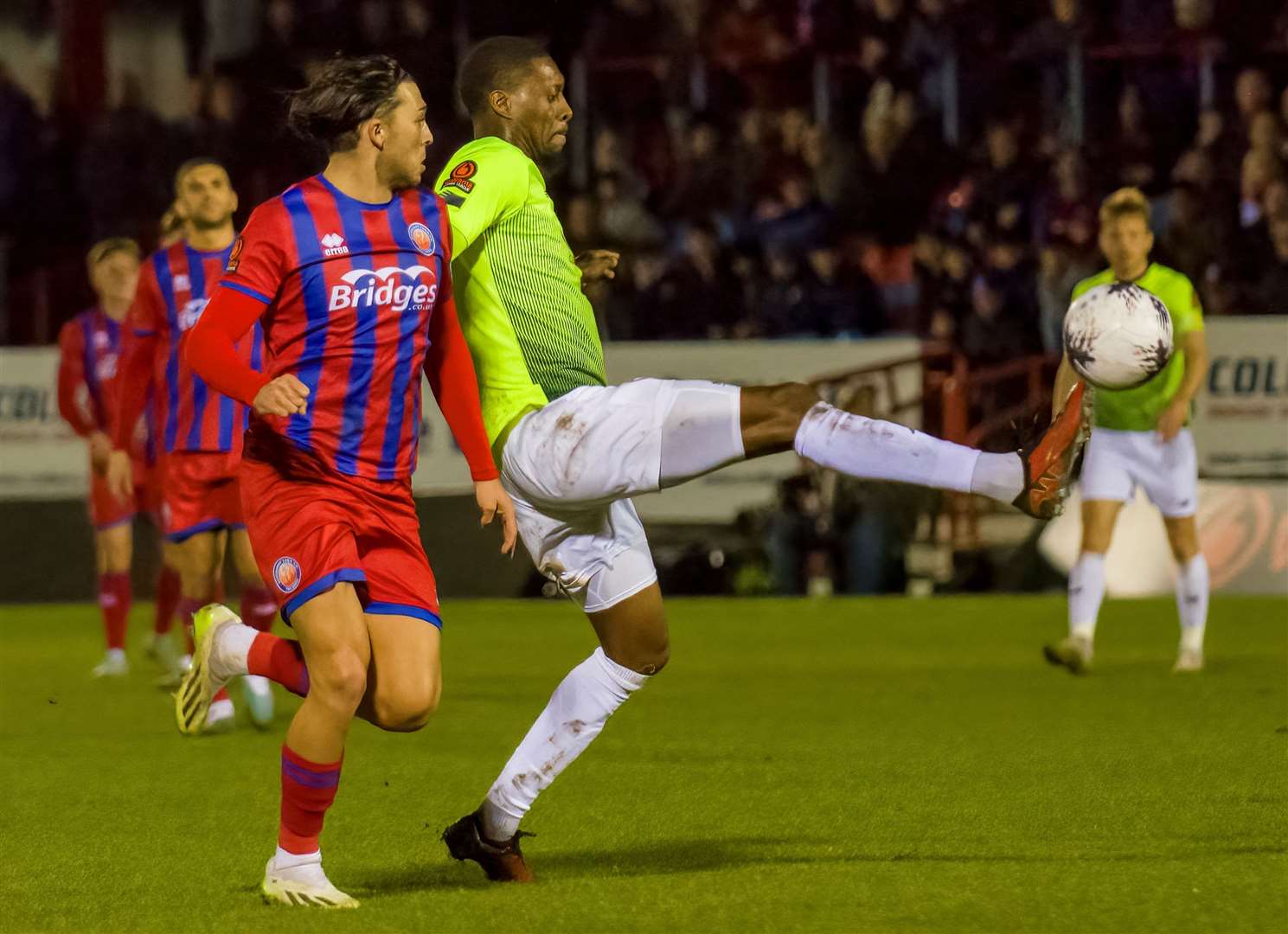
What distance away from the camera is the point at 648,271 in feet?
49.7

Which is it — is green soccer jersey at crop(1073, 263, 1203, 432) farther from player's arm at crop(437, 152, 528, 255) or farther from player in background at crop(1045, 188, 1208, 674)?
player's arm at crop(437, 152, 528, 255)

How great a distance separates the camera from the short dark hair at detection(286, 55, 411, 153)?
15.8ft

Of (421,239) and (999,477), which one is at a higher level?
(421,239)

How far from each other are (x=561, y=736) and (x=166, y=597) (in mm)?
5433

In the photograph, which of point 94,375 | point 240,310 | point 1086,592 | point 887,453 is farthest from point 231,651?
point 94,375

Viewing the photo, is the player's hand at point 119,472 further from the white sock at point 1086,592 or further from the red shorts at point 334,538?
the white sock at point 1086,592

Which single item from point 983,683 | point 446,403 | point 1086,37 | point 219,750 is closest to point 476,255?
point 446,403

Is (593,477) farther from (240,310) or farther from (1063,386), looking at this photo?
(1063,386)

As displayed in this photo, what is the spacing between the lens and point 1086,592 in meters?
9.69

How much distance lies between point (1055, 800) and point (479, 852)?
1.99m

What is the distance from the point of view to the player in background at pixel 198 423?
8.40 meters

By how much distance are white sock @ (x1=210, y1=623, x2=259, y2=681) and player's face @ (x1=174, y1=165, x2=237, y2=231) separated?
3542mm

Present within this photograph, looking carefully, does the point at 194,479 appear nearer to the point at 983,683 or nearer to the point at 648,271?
the point at 983,683

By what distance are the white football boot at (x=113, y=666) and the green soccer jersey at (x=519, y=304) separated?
5963 mm
